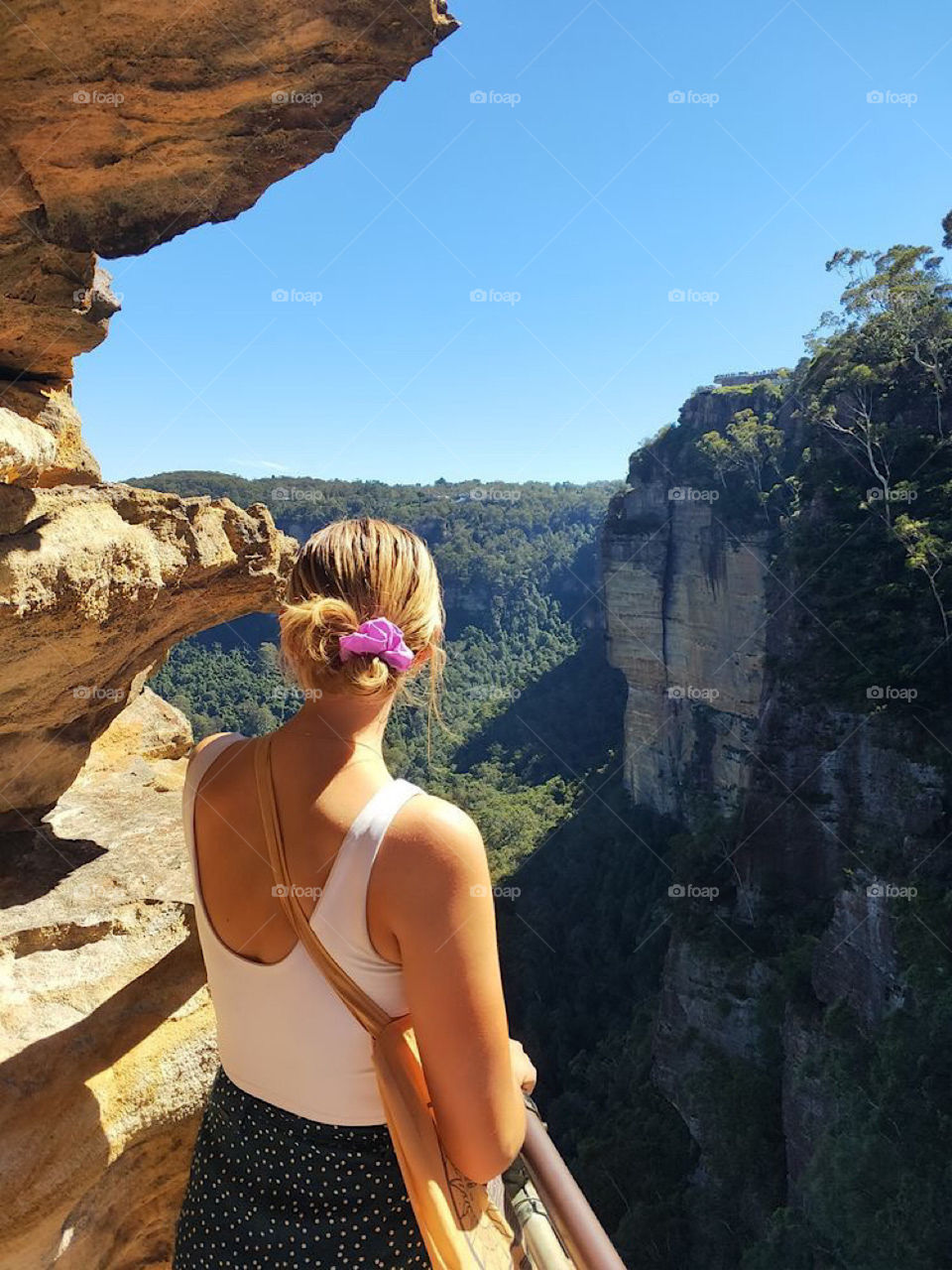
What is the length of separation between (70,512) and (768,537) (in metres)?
27.2

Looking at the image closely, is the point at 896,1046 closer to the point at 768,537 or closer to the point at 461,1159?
the point at 461,1159

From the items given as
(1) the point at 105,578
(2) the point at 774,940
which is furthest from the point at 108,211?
(2) the point at 774,940

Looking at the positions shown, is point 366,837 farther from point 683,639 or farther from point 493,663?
point 493,663

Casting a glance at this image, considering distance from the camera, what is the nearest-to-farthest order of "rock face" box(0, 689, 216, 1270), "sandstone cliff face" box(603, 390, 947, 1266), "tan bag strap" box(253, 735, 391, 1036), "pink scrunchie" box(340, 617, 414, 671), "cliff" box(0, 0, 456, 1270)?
"tan bag strap" box(253, 735, 391, 1036), "pink scrunchie" box(340, 617, 414, 671), "rock face" box(0, 689, 216, 1270), "cliff" box(0, 0, 456, 1270), "sandstone cliff face" box(603, 390, 947, 1266)

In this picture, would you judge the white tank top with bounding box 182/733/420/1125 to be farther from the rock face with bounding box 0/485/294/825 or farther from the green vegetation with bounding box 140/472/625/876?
the green vegetation with bounding box 140/472/625/876

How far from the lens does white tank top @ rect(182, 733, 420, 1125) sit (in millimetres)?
1353

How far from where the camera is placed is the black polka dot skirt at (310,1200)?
1520 millimetres

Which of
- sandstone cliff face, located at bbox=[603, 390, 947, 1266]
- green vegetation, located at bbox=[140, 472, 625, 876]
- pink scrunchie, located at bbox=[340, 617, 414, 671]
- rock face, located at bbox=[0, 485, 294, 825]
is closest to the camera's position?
pink scrunchie, located at bbox=[340, 617, 414, 671]

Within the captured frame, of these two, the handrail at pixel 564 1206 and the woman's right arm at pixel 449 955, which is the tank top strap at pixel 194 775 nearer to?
the woman's right arm at pixel 449 955

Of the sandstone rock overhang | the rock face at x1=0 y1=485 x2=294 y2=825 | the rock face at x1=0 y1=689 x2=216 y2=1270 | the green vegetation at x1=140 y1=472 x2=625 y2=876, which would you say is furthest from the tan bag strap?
the green vegetation at x1=140 y1=472 x2=625 y2=876

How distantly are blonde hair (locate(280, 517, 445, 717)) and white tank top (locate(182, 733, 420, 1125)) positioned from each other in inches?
10.0

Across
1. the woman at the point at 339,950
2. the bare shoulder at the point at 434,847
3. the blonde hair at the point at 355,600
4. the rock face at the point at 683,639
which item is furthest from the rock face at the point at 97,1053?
the rock face at the point at 683,639

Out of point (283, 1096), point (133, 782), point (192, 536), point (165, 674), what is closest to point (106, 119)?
point (192, 536)

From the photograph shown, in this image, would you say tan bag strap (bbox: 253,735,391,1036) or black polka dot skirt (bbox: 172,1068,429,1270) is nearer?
tan bag strap (bbox: 253,735,391,1036)
